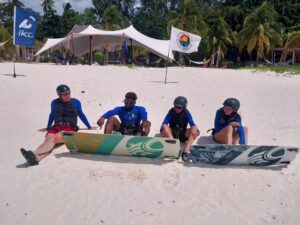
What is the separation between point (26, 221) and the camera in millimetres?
4348

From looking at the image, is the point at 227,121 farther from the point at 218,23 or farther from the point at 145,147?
the point at 218,23

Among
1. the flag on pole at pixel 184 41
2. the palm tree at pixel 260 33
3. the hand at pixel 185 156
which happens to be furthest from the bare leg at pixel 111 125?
the palm tree at pixel 260 33

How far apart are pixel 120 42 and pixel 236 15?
19.7 metres

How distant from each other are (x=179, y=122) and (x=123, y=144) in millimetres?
1236

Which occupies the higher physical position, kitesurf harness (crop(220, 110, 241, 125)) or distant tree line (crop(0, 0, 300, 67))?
distant tree line (crop(0, 0, 300, 67))

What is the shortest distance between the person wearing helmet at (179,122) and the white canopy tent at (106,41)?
15.8 m

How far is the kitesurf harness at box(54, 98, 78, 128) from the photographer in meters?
6.81

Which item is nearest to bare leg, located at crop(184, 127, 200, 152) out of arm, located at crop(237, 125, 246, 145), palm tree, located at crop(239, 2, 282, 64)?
arm, located at crop(237, 125, 246, 145)

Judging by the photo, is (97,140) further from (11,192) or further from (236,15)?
(236,15)

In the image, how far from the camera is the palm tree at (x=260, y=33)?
116ft

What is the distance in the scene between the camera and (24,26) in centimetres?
1614

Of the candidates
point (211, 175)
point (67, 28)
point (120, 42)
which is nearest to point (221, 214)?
point (211, 175)

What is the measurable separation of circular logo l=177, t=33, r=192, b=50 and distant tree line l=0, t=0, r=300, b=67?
73.6 feet

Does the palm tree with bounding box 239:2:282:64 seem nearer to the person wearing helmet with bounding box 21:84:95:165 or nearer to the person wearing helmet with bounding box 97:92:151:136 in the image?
the person wearing helmet with bounding box 97:92:151:136
